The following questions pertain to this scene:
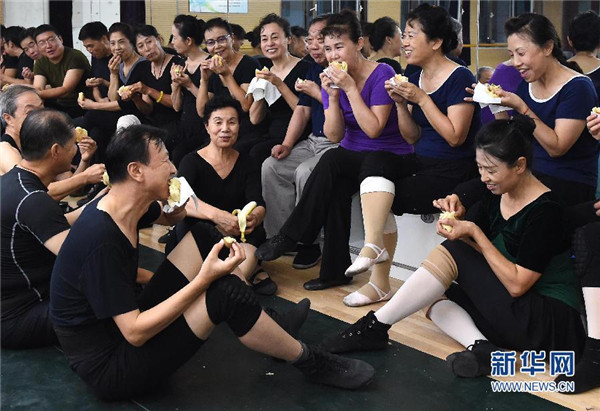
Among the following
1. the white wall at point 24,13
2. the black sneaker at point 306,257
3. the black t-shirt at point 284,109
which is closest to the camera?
the black sneaker at point 306,257

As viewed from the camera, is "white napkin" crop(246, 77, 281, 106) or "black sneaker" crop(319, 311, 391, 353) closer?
"black sneaker" crop(319, 311, 391, 353)

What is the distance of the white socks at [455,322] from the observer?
Answer: 9.02 ft

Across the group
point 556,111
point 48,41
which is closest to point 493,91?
point 556,111

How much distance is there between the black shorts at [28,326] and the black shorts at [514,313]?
156 cm

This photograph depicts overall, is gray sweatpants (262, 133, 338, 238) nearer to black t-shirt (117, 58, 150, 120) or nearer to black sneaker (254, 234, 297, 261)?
black sneaker (254, 234, 297, 261)

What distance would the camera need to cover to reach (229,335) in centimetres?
301

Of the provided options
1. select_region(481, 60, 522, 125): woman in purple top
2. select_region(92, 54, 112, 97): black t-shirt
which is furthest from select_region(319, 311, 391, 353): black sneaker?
select_region(92, 54, 112, 97): black t-shirt

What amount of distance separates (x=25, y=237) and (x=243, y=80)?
2.15 metres

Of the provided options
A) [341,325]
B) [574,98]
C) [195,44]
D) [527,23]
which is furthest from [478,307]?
[195,44]

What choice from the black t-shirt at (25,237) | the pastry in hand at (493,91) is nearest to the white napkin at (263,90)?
the pastry in hand at (493,91)

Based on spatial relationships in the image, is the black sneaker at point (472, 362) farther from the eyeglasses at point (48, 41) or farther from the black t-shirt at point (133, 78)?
the eyeglasses at point (48, 41)

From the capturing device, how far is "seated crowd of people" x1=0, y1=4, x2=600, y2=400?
2.23m

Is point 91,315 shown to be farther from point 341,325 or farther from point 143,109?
point 143,109

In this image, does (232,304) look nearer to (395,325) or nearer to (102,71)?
(395,325)
